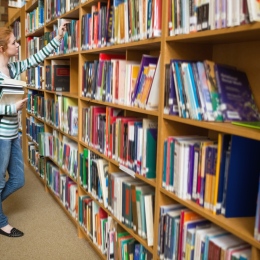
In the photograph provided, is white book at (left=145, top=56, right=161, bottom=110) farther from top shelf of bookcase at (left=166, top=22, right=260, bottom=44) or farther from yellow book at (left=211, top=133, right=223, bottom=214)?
yellow book at (left=211, top=133, right=223, bottom=214)

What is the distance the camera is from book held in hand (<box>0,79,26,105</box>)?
2.38m

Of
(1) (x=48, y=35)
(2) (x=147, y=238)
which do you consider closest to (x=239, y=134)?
(2) (x=147, y=238)

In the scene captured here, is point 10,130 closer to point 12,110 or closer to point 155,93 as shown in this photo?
point 12,110

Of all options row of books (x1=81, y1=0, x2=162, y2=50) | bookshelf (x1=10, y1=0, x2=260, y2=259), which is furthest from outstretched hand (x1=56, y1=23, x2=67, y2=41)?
bookshelf (x1=10, y1=0, x2=260, y2=259)

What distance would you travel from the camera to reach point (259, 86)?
4.48 ft

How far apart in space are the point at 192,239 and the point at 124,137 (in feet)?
2.36

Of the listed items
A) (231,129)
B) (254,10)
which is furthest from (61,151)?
(254,10)

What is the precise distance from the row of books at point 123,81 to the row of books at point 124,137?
0.10m

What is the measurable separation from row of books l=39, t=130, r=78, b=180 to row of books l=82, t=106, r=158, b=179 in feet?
1.27

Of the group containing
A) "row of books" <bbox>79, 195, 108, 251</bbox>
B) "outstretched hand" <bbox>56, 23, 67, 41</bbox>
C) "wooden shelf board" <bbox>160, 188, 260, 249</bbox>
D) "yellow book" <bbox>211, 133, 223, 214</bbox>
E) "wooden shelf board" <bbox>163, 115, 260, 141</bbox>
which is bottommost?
"row of books" <bbox>79, 195, 108, 251</bbox>

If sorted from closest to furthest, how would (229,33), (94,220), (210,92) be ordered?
1. (229,33)
2. (210,92)
3. (94,220)

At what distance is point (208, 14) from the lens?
3.88 feet

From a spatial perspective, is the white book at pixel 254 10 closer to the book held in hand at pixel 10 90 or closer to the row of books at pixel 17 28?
the book held in hand at pixel 10 90

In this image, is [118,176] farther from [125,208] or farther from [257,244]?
[257,244]
